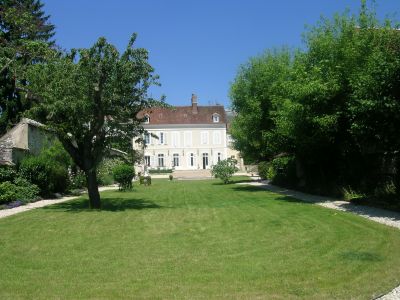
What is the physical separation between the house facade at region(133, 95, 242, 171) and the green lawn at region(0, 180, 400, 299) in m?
53.8

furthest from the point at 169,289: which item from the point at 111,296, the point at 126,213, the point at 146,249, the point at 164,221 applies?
the point at 126,213

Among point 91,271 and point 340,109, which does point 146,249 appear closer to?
point 91,271

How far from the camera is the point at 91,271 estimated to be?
7465 mm

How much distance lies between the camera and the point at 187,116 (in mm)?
68875

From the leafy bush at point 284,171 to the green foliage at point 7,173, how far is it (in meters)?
14.7

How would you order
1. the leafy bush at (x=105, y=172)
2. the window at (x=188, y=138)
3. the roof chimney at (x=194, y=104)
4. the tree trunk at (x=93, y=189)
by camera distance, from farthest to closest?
the roof chimney at (x=194, y=104)
the window at (x=188, y=138)
the leafy bush at (x=105, y=172)
the tree trunk at (x=93, y=189)

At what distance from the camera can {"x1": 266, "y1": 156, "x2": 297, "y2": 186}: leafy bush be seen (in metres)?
27.0

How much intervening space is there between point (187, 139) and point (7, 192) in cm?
4952

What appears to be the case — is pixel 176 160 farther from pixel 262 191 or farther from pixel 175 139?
pixel 262 191

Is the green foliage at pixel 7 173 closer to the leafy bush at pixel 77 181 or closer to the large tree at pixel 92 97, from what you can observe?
the large tree at pixel 92 97

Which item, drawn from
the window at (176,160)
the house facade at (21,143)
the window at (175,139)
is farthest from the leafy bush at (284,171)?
the window at (176,160)

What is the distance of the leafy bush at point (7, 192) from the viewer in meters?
19.1

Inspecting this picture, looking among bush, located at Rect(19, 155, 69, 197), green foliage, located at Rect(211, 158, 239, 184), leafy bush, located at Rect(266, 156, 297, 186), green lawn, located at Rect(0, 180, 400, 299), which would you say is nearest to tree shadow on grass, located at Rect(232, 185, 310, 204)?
leafy bush, located at Rect(266, 156, 297, 186)

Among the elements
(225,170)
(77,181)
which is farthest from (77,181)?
(225,170)
